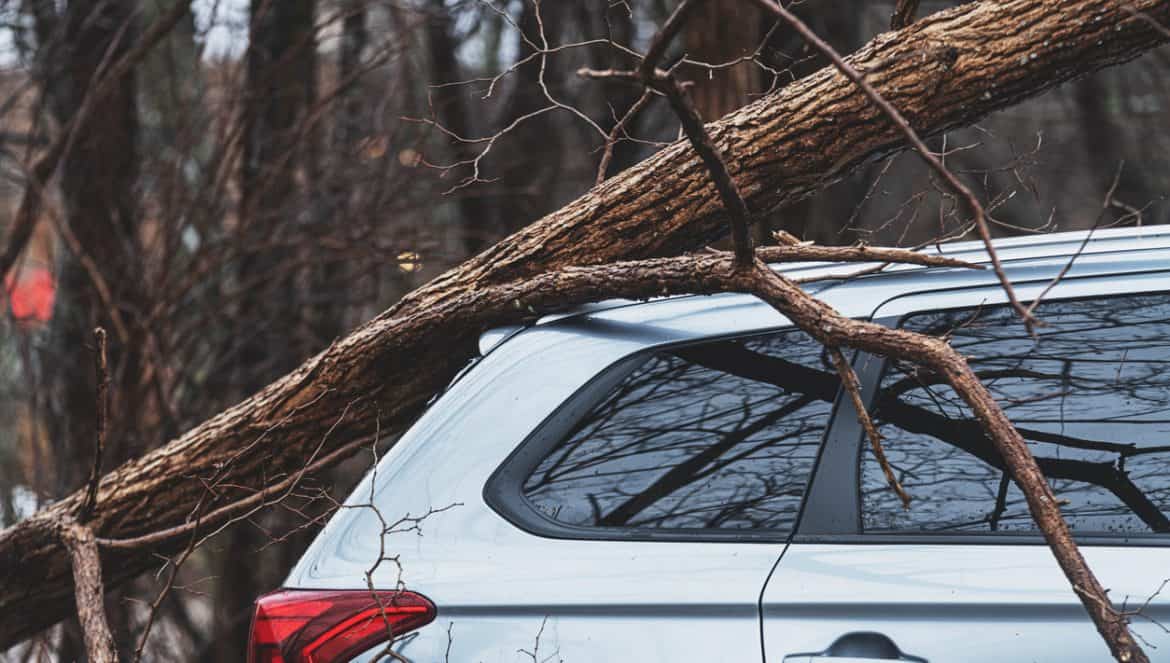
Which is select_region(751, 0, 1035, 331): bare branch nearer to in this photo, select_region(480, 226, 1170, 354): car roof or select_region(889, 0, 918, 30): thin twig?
select_region(480, 226, 1170, 354): car roof

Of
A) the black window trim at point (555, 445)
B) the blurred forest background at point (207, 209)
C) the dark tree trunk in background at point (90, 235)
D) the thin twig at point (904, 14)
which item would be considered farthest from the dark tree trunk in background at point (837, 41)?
the black window trim at point (555, 445)

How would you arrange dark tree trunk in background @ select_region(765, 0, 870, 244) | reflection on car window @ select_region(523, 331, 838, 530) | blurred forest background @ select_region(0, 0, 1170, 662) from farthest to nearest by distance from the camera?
dark tree trunk in background @ select_region(765, 0, 870, 244), blurred forest background @ select_region(0, 0, 1170, 662), reflection on car window @ select_region(523, 331, 838, 530)

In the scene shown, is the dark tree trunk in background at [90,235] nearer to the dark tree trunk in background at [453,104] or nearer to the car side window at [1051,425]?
the dark tree trunk in background at [453,104]

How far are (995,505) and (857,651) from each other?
348mm

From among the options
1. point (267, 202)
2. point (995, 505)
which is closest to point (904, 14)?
point (995, 505)

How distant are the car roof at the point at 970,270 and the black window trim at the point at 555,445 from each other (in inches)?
4.9

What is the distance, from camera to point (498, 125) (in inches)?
378

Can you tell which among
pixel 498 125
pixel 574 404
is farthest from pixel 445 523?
pixel 498 125

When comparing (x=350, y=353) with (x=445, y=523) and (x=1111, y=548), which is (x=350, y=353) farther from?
(x=1111, y=548)

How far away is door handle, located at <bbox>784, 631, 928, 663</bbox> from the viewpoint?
1.96 m

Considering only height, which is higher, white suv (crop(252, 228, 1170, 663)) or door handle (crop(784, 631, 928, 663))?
white suv (crop(252, 228, 1170, 663))

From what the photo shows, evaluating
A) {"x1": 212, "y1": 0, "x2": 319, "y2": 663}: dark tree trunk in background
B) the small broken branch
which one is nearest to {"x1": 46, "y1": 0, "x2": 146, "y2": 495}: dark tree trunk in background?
{"x1": 212, "y1": 0, "x2": 319, "y2": 663}: dark tree trunk in background

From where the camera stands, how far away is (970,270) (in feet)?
7.60

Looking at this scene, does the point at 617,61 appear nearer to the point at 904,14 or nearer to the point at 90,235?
the point at 90,235
